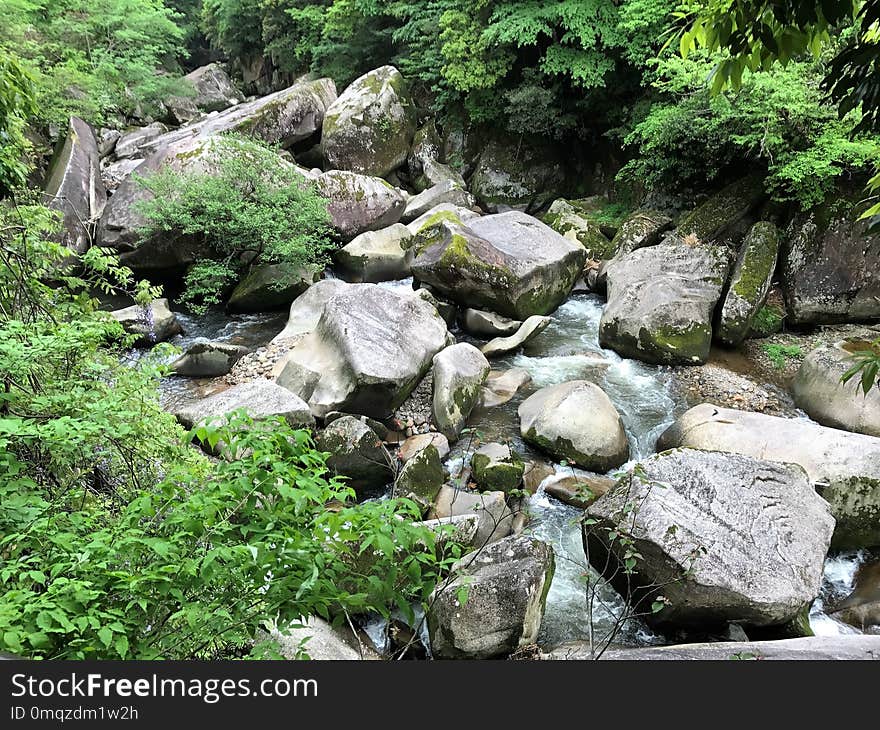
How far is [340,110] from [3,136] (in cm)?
1275

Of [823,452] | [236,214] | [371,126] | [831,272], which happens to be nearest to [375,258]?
[236,214]

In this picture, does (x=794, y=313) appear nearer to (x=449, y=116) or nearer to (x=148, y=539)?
(x=148, y=539)

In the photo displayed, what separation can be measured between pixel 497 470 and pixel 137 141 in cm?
1571

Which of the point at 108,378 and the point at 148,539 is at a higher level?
the point at 148,539

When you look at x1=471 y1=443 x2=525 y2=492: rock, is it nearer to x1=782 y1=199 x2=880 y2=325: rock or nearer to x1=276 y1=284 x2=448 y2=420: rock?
x1=276 y1=284 x2=448 y2=420: rock

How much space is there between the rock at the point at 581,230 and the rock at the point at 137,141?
9995mm

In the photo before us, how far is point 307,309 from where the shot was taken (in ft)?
33.1

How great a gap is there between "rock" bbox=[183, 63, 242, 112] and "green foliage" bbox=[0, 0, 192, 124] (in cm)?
115

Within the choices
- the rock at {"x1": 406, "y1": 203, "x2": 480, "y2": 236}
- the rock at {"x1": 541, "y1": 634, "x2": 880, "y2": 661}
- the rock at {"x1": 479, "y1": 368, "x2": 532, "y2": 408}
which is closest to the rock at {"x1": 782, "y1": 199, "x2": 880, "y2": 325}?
the rock at {"x1": 479, "y1": 368, "x2": 532, "y2": 408}

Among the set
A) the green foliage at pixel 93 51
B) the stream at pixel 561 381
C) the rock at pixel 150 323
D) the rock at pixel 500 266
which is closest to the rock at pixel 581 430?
the stream at pixel 561 381

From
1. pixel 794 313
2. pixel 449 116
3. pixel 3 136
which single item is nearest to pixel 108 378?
pixel 3 136

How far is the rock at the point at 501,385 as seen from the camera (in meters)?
8.41

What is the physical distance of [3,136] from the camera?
3.61 m

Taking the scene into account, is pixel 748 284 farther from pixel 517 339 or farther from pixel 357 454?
pixel 357 454
